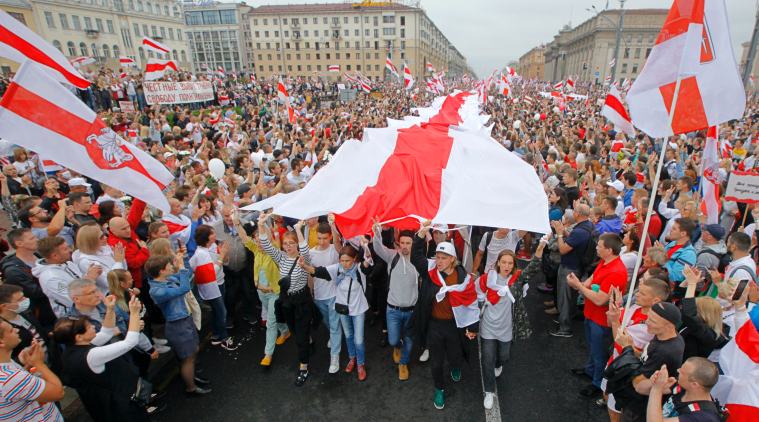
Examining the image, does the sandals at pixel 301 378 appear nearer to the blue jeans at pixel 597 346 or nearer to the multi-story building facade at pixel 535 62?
the blue jeans at pixel 597 346

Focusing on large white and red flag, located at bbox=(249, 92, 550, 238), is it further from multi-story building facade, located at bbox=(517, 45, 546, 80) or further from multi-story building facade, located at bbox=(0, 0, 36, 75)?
multi-story building facade, located at bbox=(517, 45, 546, 80)

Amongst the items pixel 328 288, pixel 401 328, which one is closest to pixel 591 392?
pixel 401 328

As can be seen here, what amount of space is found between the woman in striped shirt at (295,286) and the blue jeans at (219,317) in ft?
2.76

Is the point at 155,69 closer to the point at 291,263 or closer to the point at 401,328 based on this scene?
the point at 291,263

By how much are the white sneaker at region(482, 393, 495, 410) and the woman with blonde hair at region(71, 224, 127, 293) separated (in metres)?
3.86

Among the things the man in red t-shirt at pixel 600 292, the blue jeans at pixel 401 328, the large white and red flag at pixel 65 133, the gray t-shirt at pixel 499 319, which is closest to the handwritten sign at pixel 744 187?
the man in red t-shirt at pixel 600 292

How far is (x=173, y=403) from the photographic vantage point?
4145mm

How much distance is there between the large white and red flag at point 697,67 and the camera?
3508 mm

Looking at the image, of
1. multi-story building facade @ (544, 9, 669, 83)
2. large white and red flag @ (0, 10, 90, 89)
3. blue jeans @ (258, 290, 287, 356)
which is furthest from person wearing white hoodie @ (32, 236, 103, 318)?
multi-story building facade @ (544, 9, 669, 83)

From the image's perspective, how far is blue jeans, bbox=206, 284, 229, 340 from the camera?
473 cm

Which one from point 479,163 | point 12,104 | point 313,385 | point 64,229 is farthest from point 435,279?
point 64,229

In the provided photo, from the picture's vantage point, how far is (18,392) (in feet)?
8.05

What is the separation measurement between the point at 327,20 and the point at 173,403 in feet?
319

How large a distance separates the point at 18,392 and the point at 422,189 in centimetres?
406
